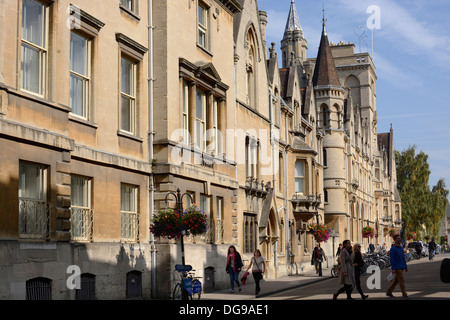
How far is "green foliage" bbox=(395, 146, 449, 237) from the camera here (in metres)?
97.8

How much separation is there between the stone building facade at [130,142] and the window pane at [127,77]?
0.19 ft

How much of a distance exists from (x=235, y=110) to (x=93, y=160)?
12.6m

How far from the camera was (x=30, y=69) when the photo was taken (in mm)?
15930

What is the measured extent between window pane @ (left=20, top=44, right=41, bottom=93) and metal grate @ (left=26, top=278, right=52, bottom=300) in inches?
174

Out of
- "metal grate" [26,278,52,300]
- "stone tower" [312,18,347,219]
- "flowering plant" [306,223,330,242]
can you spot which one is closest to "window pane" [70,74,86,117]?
"metal grate" [26,278,52,300]

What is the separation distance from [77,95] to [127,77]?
3231mm

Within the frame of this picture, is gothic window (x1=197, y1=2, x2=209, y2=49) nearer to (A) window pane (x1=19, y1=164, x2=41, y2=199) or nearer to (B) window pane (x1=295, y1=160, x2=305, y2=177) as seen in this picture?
(A) window pane (x1=19, y1=164, x2=41, y2=199)

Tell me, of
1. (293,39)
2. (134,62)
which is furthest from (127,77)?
(293,39)

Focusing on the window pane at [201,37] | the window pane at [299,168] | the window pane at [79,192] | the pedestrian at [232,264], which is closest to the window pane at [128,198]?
the window pane at [79,192]

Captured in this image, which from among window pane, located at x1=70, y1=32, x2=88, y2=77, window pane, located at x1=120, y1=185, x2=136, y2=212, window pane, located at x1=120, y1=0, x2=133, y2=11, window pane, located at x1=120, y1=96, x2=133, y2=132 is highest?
window pane, located at x1=120, y1=0, x2=133, y2=11

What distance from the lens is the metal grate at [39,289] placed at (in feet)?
49.3

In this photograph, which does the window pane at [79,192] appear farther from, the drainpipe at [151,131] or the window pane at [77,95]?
the drainpipe at [151,131]

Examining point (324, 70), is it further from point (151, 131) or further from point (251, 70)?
point (151, 131)
